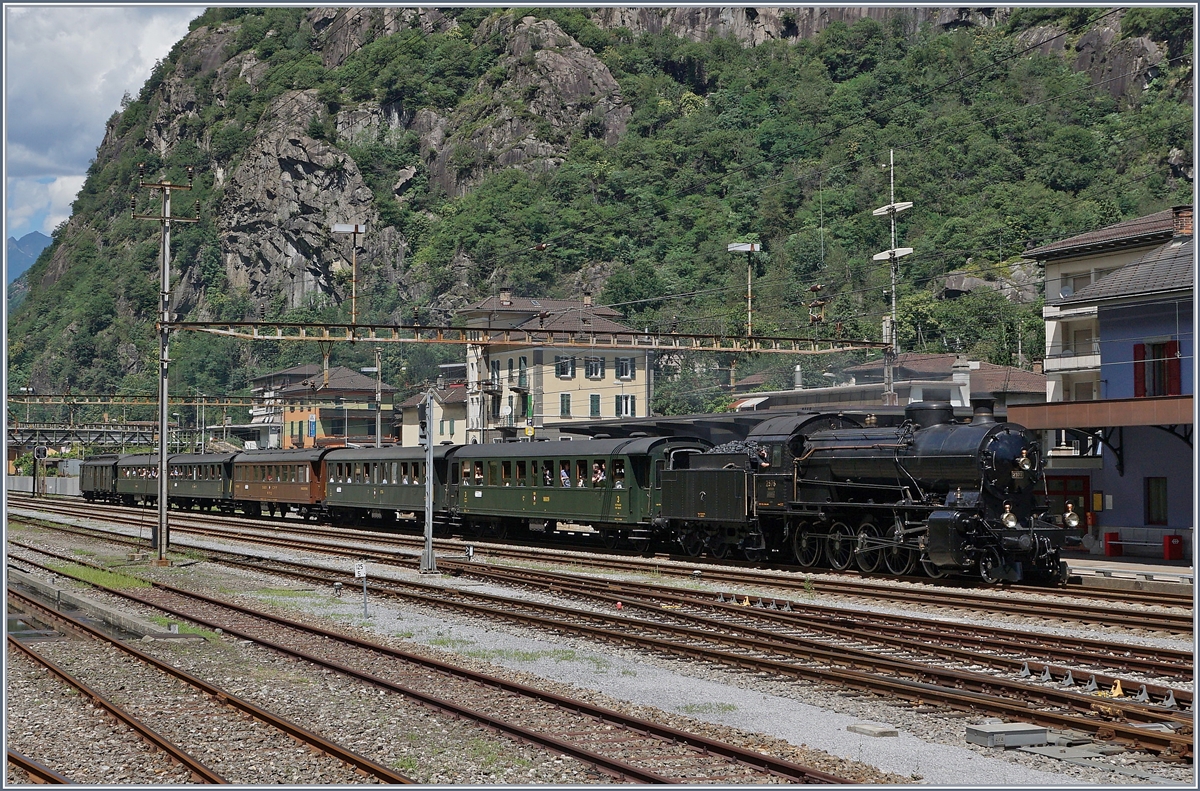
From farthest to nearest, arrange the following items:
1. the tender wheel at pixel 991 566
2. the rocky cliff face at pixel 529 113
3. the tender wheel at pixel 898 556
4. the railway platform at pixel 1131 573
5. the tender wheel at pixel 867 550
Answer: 1. the rocky cliff face at pixel 529 113
2. the tender wheel at pixel 867 550
3. the tender wheel at pixel 898 556
4. the railway platform at pixel 1131 573
5. the tender wheel at pixel 991 566

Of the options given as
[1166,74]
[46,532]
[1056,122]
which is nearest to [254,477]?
[46,532]

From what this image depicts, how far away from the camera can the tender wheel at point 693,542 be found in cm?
3170

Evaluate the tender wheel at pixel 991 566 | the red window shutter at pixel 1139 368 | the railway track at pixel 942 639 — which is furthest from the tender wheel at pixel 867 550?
the red window shutter at pixel 1139 368

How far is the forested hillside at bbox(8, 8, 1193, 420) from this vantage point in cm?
10706

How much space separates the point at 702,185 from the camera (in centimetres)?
14950

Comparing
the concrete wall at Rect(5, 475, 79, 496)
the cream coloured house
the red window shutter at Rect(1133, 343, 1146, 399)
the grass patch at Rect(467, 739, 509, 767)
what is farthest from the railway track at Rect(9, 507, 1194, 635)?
the concrete wall at Rect(5, 475, 79, 496)

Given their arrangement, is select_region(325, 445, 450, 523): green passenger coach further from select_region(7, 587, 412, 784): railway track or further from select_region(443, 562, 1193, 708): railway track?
select_region(7, 587, 412, 784): railway track

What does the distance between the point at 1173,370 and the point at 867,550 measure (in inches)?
540

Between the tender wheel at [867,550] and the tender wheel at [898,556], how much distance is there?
0.19 metres

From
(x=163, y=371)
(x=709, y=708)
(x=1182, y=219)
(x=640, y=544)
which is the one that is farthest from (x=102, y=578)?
(x=1182, y=219)

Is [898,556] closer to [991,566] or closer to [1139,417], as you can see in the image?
[991,566]

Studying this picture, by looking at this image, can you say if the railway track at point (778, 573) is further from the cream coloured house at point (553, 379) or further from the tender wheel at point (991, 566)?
the cream coloured house at point (553, 379)

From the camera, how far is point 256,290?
185m

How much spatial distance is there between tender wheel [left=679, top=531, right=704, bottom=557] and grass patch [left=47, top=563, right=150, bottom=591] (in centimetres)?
1320
